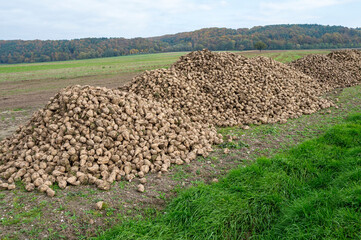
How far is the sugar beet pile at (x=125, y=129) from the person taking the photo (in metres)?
4.79

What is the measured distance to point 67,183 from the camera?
14.9ft

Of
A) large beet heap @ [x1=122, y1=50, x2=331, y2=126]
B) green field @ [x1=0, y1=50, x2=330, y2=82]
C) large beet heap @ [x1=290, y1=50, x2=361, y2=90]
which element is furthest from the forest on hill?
large beet heap @ [x1=122, y1=50, x2=331, y2=126]

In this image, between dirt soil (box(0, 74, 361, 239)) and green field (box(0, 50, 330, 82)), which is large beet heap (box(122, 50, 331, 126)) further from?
green field (box(0, 50, 330, 82))

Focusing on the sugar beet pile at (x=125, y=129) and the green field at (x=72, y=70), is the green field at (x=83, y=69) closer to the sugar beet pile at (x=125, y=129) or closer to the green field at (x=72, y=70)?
the green field at (x=72, y=70)

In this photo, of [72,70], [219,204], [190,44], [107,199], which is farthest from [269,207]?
[190,44]

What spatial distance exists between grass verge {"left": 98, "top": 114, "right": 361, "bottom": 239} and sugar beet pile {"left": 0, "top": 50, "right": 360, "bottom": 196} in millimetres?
1246

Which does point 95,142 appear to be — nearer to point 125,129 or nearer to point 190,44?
point 125,129

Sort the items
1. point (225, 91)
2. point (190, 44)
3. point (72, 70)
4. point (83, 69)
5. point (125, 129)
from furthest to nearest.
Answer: point (190, 44)
point (83, 69)
point (72, 70)
point (225, 91)
point (125, 129)

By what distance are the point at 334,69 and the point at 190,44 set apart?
89.0 m

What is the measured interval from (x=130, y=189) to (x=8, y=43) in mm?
126634

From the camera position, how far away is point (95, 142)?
521 cm

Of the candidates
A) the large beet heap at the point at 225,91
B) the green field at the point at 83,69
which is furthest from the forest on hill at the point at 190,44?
the large beet heap at the point at 225,91

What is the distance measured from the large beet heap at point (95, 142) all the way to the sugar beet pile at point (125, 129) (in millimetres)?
17

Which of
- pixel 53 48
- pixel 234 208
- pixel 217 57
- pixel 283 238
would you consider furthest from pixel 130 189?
pixel 53 48
